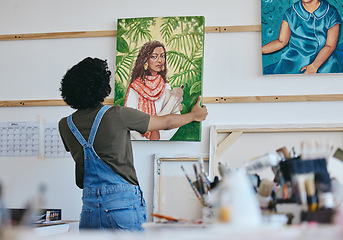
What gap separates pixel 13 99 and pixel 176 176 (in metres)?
1.37

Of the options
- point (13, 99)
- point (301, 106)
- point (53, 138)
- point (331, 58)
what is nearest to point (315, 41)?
point (331, 58)

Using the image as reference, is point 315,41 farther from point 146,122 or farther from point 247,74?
point 146,122

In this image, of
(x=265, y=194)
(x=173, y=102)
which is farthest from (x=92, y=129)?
(x=265, y=194)

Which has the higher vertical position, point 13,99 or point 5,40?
point 5,40

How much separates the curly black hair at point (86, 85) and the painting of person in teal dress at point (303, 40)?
1.18 meters

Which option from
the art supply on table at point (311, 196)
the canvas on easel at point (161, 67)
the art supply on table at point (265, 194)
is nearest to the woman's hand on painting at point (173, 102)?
the canvas on easel at point (161, 67)

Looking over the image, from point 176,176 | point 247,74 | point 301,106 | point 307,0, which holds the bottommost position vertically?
point 176,176

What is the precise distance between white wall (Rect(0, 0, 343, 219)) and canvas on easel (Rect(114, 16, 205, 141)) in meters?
0.08

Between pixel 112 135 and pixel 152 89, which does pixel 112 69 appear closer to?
pixel 152 89

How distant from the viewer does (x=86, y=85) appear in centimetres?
252

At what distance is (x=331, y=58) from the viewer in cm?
313

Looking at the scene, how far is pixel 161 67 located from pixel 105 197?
1.21 meters

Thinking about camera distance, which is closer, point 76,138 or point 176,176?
point 76,138

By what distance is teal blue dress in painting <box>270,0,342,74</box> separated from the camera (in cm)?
316
